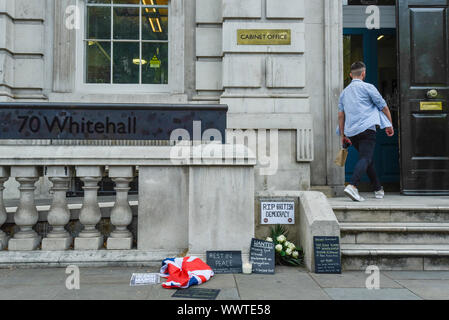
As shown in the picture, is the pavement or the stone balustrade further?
the stone balustrade

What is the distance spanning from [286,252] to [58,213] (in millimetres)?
2710

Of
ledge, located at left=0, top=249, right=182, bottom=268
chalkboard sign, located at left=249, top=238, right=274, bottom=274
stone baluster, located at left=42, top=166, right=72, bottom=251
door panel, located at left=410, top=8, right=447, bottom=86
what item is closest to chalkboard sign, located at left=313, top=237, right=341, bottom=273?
chalkboard sign, located at left=249, top=238, right=274, bottom=274

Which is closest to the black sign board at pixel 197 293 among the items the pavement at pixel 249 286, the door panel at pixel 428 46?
the pavement at pixel 249 286

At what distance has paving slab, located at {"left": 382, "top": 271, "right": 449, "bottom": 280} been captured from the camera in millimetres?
3764

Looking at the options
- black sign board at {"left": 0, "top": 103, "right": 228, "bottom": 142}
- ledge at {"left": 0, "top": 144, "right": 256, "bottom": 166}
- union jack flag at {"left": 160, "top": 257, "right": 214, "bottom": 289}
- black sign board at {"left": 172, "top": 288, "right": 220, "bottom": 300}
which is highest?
black sign board at {"left": 0, "top": 103, "right": 228, "bottom": 142}

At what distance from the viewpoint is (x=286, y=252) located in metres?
4.17

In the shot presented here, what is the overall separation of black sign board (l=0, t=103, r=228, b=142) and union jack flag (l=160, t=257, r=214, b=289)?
1.55 meters

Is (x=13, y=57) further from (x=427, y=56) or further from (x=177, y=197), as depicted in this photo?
(x=427, y=56)

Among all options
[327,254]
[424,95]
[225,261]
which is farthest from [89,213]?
[424,95]

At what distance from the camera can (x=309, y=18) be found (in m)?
6.66

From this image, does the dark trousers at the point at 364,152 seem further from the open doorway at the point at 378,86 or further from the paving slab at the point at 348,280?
the open doorway at the point at 378,86

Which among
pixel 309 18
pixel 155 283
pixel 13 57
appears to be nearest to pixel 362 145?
pixel 309 18

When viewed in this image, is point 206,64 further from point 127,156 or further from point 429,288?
point 429,288

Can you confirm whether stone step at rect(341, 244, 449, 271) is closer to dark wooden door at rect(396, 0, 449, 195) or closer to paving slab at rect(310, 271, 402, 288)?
paving slab at rect(310, 271, 402, 288)
